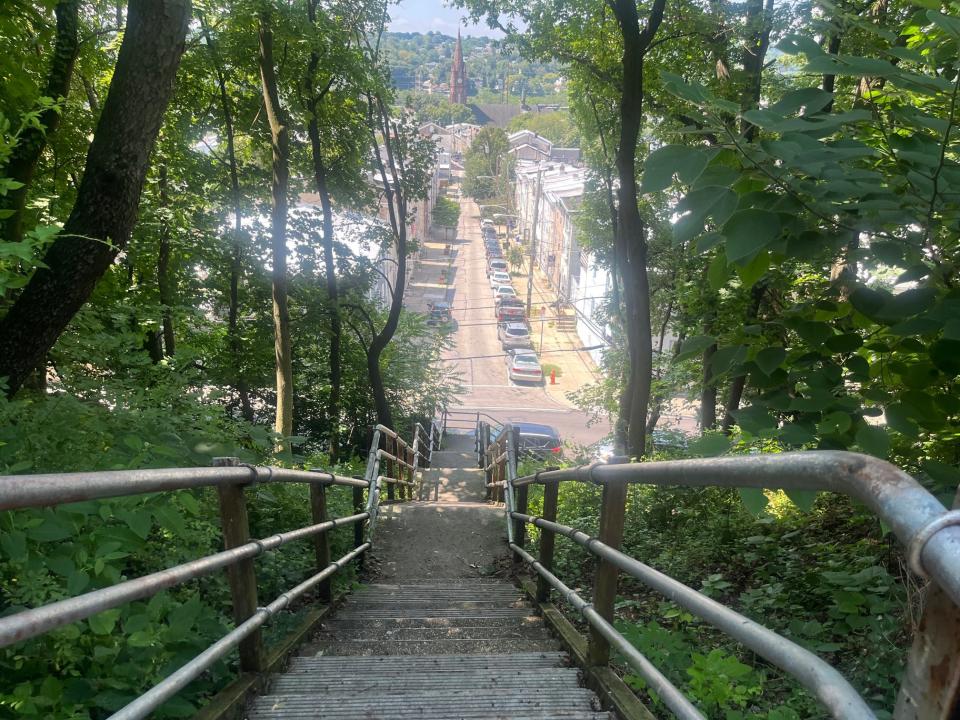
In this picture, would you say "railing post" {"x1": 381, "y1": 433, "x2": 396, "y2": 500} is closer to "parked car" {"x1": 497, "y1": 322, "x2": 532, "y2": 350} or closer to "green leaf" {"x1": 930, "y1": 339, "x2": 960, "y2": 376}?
"green leaf" {"x1": 930, "y1": 339, "x2": 960, "y2": 376}

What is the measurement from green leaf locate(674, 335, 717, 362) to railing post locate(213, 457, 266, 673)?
1472 mm

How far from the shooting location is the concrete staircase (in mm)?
2242

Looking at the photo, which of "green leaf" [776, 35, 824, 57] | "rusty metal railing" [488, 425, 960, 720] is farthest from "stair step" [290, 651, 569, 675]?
"green leaf" [776, 35, 824, 57]

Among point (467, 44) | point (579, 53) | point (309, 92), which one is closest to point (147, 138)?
point (579, 53)

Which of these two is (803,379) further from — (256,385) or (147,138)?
(256,385)

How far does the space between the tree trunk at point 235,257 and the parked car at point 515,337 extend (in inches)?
880

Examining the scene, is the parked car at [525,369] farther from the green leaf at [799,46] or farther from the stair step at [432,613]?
the green leaf at [799,46]

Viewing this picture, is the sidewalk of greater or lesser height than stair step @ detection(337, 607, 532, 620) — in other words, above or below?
above

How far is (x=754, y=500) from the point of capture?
4.91 ft

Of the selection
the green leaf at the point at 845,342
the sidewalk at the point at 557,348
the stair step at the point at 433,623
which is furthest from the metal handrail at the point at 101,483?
the sidewalk at the point at 557,348

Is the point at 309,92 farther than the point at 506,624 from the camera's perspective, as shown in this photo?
Yes

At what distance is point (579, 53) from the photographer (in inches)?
440

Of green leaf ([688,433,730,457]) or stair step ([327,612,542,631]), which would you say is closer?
green leaf ([688,433,730,457])

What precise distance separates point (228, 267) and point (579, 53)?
981 centimetres
